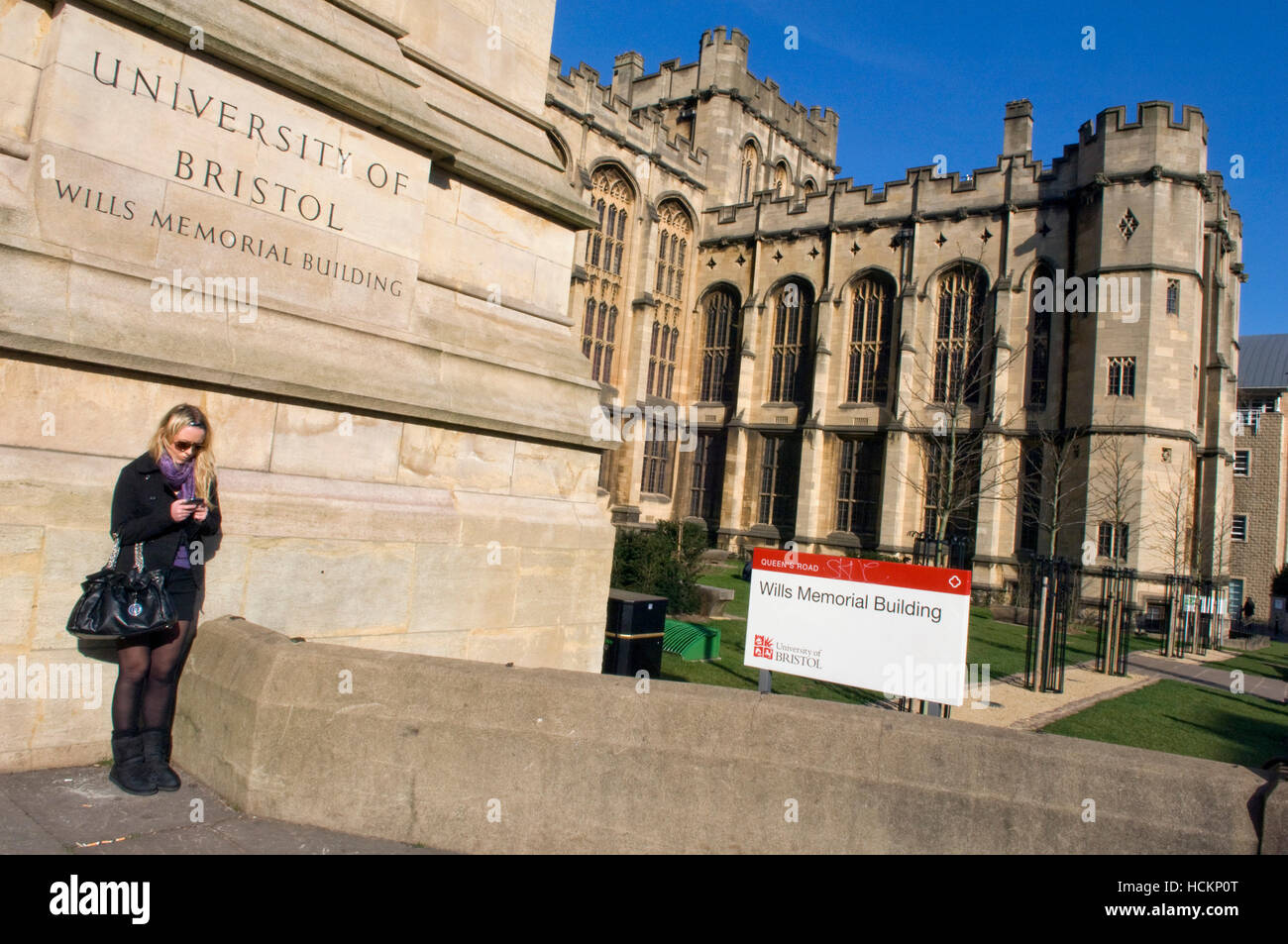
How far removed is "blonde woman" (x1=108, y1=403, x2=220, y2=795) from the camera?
3.76 metres

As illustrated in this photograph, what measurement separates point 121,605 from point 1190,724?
11.5 meters

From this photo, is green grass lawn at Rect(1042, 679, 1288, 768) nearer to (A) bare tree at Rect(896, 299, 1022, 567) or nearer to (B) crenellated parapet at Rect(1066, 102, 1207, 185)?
(A) bare tree at Rect(896, 299, 1022, 567)

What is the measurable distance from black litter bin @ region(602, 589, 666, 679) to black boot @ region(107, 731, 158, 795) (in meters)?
4.85

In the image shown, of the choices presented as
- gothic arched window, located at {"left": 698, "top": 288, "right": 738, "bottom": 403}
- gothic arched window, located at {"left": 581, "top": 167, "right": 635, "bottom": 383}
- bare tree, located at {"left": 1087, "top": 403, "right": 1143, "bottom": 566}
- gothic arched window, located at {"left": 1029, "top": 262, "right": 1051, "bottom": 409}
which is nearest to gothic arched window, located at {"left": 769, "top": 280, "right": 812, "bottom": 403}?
gothic arched window, located at {"left": 698, "top": 288, "right": 738, "bottom": 403}

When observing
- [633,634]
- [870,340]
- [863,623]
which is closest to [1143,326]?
[870,340]

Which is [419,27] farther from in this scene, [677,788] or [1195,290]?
[1195,290]

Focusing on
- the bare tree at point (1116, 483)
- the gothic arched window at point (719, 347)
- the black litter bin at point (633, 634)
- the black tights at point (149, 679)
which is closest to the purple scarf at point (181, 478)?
the black tights at point (149, 679)

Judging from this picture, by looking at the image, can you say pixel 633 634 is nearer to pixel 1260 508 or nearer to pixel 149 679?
pixel 149 679

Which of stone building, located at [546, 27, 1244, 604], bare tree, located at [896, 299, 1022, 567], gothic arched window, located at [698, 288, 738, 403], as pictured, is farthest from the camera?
gothic arched window, located at [698, 288, 738, 403]

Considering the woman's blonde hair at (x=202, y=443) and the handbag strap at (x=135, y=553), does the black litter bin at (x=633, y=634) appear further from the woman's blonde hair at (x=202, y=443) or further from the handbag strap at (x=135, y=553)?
the handbag strap at (x=135, y=553)

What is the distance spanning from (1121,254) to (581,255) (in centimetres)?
1765

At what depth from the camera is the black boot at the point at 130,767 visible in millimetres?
3709

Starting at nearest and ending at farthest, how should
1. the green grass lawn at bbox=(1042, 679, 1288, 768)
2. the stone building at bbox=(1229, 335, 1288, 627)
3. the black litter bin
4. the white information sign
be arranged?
the white information sign
the black litter bin
the green grass lawn at bbox=(1042, 679, 1288, 768)
the stone building at bbox=(1229, 335, 1288, 627)
